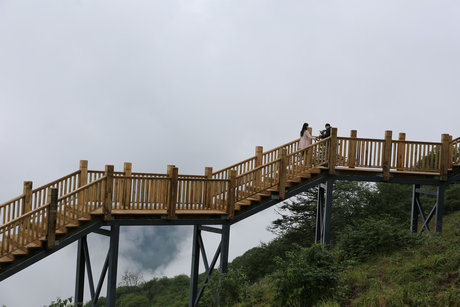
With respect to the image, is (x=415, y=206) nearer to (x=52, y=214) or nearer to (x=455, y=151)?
(x=455, y=151)

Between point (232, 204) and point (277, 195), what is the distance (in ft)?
5.77

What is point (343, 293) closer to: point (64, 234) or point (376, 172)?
point (376, 172)

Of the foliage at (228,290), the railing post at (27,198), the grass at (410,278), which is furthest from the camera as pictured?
the railing post at (27,198)

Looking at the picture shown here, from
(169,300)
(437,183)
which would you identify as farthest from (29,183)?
(169,300)

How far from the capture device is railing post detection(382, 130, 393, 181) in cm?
1987

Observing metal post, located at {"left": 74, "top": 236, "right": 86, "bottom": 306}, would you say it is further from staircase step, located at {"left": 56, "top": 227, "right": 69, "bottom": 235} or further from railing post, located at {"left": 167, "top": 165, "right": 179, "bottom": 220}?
railing post, located at {"left": 167, "top": 165, "right": 179, "bottom": 220}

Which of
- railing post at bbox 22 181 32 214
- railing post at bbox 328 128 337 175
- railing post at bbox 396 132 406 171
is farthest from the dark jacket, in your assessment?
railing post at bbox 22 181 32 214

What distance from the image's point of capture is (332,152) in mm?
19438

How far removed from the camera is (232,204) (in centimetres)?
1814

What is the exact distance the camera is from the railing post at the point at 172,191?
1712 cm

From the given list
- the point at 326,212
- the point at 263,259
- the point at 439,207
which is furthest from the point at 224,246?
the point at 263,259

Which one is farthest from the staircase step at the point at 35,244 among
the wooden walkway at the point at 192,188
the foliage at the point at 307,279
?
the foliage at the point at 307,279

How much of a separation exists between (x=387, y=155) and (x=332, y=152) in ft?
7.08

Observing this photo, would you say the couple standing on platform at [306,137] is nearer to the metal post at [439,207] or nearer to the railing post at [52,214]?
the metal post at [439,207]
